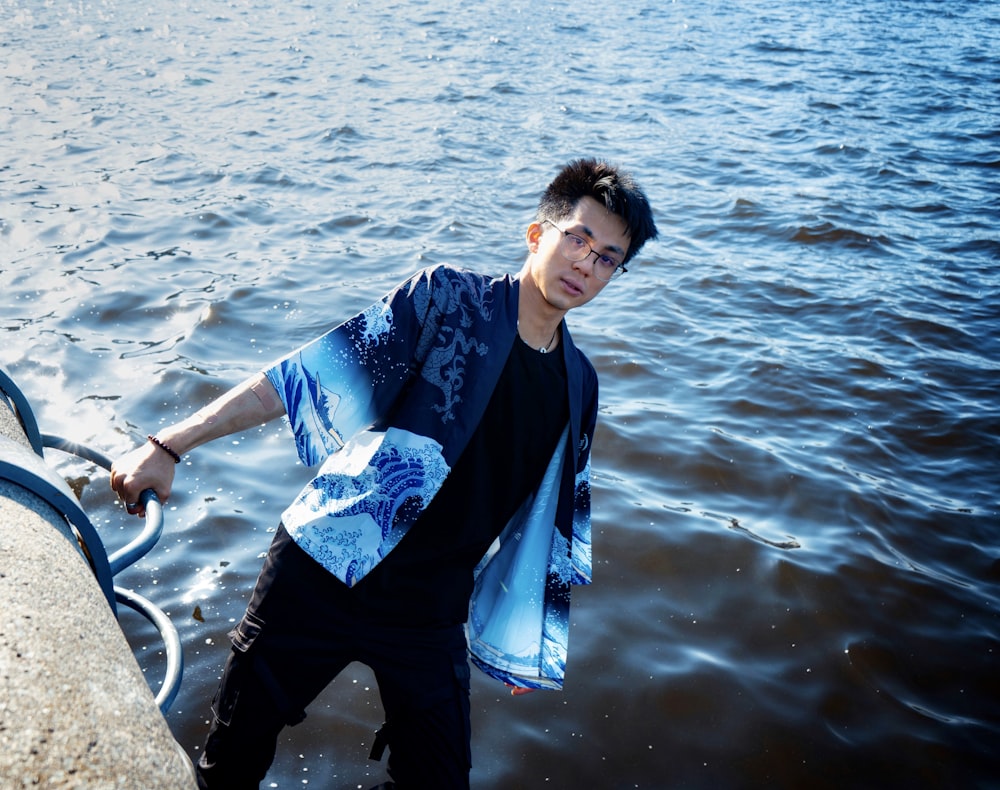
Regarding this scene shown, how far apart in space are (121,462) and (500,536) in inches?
54.8

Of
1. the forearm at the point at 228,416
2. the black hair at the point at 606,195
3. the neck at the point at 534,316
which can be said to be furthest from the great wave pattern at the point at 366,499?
the black hair at the point at 606,195

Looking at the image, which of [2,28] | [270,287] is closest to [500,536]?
[270,287]

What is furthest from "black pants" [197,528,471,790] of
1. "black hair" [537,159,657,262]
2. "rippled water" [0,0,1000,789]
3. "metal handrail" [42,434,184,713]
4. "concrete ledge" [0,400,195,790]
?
"black hair" [537,159,657,262]

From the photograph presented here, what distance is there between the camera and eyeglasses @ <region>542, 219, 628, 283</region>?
287 centimetres

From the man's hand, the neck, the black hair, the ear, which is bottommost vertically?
the man's hand

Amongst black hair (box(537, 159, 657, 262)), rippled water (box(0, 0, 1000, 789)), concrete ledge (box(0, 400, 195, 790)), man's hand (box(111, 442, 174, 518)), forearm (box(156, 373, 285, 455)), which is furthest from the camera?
rippled water (box(0, 0, 1000, 789))

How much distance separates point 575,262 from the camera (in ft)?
9.37

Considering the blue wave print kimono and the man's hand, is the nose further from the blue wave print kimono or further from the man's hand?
the man's hand

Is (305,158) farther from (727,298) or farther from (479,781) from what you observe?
(479,781)

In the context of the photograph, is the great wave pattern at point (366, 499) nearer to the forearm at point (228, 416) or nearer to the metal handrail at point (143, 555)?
the forearm at point (228, 416)

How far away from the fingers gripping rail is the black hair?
1.63 metres

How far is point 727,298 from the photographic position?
8.37 m

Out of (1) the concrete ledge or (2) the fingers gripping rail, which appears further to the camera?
(2) the fingers gripping rail

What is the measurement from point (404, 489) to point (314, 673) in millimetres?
637
